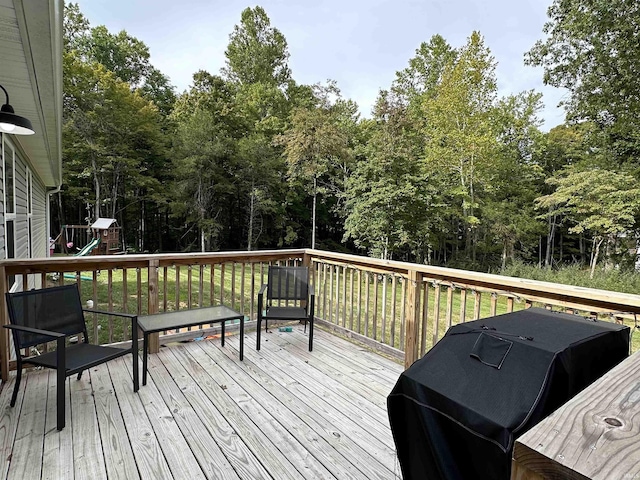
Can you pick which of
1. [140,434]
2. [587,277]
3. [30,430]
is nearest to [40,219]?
[30,430]

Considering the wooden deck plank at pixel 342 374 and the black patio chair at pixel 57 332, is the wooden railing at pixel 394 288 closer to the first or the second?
the black patio chair at pixel 57 332

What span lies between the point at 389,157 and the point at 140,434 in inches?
410

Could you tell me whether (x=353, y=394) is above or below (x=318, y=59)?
below

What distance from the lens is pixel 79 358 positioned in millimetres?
2441

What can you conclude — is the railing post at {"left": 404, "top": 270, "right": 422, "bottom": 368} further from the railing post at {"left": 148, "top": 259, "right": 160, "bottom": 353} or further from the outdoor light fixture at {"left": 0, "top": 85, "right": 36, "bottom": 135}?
the outdoor light fixture at {"left": 0, "top": 85, "right": 36, "bottom": 135}

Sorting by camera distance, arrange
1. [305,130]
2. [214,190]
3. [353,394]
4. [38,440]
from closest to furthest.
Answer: [38,440], [353,394], [305,130], [214,190]

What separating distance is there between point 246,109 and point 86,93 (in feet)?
22.2

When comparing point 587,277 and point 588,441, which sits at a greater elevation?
point 588,441

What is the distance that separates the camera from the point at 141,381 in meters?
2.94

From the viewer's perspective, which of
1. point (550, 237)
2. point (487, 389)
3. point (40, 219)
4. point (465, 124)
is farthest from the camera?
point (550, 237)

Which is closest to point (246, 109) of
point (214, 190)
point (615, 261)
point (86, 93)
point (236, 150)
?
point (236, 150)

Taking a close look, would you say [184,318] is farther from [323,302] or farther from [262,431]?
[323,302]

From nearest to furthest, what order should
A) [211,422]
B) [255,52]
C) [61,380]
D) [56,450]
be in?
[56,450], [61,380], [211,422], [255,52]

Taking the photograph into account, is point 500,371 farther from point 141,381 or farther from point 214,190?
point 214,190
